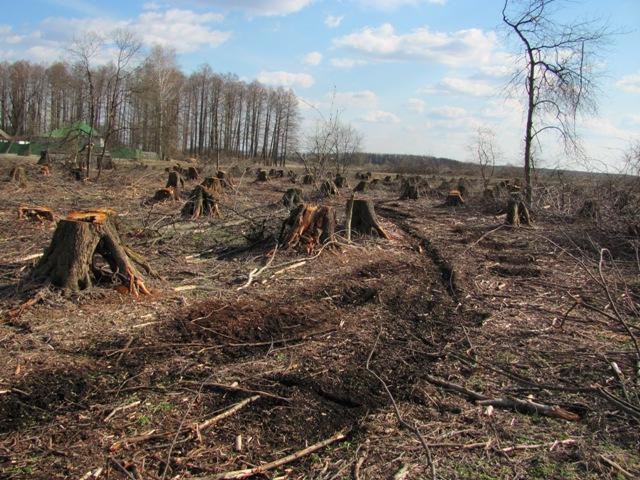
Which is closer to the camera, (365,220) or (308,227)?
(308,227)

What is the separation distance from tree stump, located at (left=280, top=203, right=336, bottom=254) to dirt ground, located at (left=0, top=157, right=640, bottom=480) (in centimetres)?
46

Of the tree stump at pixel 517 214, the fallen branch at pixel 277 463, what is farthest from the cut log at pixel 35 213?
the tree stump at pixel 517 214

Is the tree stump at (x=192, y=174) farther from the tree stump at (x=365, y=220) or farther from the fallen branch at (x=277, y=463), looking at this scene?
the fallen branch at (x=277, y=463)

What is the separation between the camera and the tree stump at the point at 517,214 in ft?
46.4

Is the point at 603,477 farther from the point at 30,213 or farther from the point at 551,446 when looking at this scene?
the point at 30,213

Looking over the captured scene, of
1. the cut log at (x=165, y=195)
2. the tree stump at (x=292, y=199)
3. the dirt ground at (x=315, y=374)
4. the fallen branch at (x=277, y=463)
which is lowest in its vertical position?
the fallen branch at (x=277, y=463)

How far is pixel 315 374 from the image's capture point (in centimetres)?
430

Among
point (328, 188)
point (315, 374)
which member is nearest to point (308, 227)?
point (315, 374)

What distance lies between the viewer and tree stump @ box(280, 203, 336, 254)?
29.1 feet

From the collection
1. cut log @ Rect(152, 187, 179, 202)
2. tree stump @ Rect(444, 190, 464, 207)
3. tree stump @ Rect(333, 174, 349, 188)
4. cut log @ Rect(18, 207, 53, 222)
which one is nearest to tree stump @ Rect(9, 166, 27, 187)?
cut log @ Rect(152, 187, 179, 202)

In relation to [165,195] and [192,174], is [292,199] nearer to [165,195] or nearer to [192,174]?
[165,195]

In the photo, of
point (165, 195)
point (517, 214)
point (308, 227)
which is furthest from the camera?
point (165, 195)

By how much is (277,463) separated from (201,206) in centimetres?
1013

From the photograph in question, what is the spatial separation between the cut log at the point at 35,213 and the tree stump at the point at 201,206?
2.82 m
